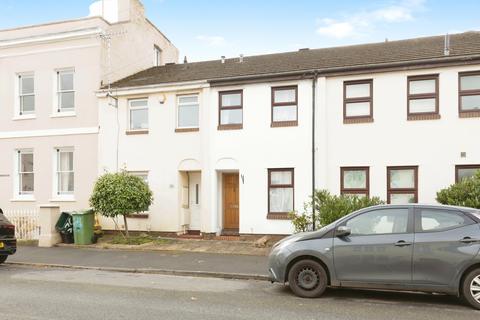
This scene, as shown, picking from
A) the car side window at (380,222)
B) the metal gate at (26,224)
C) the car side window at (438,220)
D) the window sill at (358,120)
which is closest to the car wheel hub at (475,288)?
the car side window at (438,220)

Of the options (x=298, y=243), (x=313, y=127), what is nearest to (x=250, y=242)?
(x=313, y=127)

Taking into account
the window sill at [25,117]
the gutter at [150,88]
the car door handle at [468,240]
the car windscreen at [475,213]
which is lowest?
the car door handle at [468,240]

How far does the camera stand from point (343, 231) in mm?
7891

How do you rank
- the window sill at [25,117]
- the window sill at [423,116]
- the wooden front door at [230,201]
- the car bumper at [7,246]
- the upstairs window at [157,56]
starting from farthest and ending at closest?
the upstairs window at [157,56] < the window sill at [25,117] < the wooden front door at [230,201] < the window sill at [423,116] < the car bumper at [7,246]

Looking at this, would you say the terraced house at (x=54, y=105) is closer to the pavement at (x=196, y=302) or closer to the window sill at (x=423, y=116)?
the pavement at (x=196, y=302)

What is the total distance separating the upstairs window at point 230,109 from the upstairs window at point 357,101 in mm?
3574

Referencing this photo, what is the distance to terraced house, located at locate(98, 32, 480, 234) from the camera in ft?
46.2

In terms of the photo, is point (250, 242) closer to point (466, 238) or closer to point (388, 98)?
point (388, 98)

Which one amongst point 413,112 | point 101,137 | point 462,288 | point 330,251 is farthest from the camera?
point 101,137

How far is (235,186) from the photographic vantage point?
54.7 feet

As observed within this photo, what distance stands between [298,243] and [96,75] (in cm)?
1268

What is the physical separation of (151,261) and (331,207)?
202 inches

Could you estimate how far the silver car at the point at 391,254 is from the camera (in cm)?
727

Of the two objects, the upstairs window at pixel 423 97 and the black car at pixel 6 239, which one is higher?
the upstairs window at pixel 423 97
